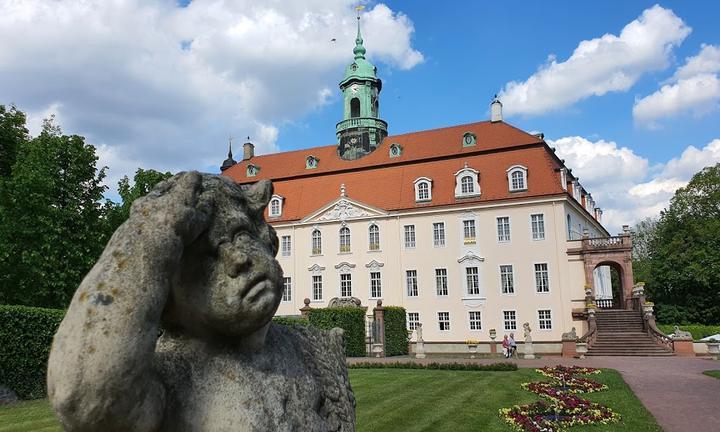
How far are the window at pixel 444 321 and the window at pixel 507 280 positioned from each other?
3.93 metres

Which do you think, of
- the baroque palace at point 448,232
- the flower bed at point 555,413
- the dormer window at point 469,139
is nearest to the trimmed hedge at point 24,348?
the flower bed at point 555,413

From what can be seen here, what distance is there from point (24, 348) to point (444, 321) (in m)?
25.5

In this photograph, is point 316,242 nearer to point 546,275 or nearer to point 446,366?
point 546,275

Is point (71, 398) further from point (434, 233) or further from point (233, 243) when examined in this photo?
point (434, 233)

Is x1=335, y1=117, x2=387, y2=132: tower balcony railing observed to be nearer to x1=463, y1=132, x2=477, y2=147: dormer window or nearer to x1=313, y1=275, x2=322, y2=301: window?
x1=463, y1=132, x2=477, y2=147: dormer window

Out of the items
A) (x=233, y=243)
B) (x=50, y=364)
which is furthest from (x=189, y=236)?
(x=50, y=364)

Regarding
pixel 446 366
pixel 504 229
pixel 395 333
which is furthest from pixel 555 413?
pixel 504 229

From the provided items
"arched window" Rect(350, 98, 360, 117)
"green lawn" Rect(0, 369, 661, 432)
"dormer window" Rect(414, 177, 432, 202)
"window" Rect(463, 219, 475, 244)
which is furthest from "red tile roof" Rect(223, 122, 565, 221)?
"green lawn" Rect(0, 369, 661, 432)

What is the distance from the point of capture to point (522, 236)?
33.8 m

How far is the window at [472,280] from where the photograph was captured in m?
34.5

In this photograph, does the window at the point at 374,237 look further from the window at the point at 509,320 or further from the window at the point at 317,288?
the window at the point at 509,320

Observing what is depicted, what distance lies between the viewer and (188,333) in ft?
6.37

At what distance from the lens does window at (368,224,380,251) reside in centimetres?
3769

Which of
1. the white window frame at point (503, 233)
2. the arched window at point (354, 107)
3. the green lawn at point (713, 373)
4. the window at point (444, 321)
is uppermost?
the arched window at point (354, 107)
